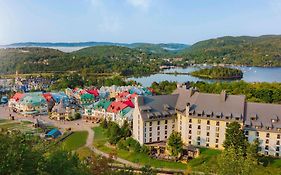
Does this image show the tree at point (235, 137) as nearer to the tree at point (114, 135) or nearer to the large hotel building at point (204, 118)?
the large hotel building at point (204, 118)

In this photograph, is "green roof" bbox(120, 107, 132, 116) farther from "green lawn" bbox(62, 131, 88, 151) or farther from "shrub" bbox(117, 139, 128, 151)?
"shrub" bbox(117, 139, 128, 151)

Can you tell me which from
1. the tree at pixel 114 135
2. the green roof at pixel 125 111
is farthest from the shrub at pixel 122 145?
the green roof at pixel 125 111

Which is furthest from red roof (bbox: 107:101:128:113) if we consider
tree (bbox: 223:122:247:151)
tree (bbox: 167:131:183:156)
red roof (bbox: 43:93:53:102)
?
tree (bbox: 223:122:247:151)

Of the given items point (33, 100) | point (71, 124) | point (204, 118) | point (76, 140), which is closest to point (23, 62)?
point (33, 100)

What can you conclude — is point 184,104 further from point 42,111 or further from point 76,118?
point 42,111

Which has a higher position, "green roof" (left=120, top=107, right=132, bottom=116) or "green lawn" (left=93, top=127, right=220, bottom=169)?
"green roof" (left=120, top=107, right=132, bottom=116)

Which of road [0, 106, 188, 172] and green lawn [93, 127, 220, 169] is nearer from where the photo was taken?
green lawn [93, 127, 220, 169]

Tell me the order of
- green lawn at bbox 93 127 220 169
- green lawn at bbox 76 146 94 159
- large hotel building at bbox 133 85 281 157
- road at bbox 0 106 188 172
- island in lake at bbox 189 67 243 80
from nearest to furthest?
green lawn at bbox 93 127 220 169 → large hotel building at bbox 133 85 281 157 → green lawn at bbox 76 146 94 159 → road at bbox 0 106 188 172 → island in lake at bbox 189 67 243 80
